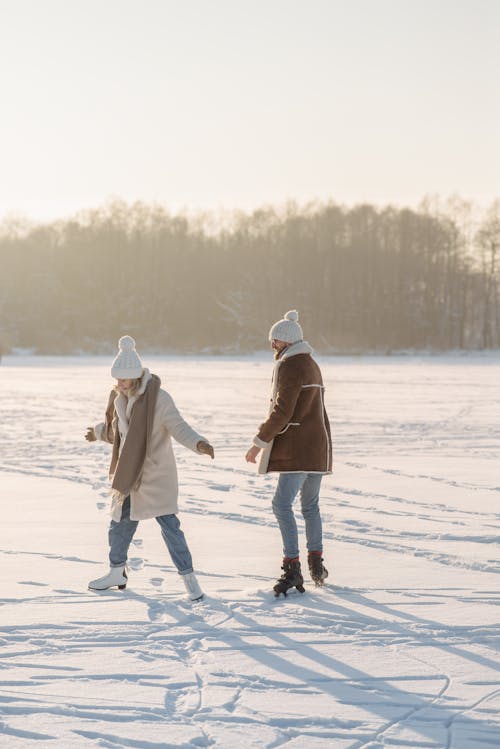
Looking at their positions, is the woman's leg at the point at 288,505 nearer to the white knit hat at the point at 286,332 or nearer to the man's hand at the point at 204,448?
the man's hand at the point at 204,448

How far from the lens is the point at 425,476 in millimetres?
9586

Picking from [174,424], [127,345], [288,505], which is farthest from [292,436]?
[127,345]

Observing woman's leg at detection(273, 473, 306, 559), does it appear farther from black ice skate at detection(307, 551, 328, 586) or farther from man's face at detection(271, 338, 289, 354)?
man's face at detection(271, 338, 289, 354)

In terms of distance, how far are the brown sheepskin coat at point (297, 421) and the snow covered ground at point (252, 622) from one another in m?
0.77

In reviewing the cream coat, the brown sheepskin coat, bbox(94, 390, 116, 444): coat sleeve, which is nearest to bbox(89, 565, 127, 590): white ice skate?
the cream coat

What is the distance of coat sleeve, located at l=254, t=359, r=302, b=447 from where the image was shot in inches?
200

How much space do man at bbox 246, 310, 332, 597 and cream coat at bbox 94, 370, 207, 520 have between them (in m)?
0.45

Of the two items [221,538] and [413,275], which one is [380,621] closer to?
[221,538]

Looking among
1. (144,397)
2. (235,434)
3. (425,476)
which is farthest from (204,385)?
(144,397)

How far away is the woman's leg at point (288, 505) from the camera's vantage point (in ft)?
17.0

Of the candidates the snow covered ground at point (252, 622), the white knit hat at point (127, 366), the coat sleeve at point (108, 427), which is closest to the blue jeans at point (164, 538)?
the snow covered ground at point (252, 622)

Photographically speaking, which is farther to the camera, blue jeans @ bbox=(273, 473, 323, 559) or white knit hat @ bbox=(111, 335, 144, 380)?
blue jeans @ bbox=(273, 473, 323, 559)

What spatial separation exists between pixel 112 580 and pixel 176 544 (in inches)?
18.2

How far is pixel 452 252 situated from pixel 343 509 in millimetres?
66825
